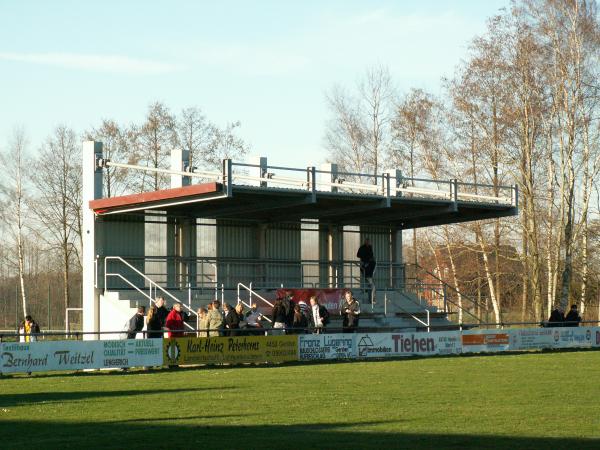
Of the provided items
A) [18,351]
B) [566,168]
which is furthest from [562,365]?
[566,168]

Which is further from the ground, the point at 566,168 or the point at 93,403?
the point at 566,168

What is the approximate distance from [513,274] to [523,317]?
2798 mm

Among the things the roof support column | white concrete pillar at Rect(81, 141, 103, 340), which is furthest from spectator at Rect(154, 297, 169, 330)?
the roof support column

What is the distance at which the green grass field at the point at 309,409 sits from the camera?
12398 mm

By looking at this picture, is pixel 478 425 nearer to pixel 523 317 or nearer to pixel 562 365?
pixel 562 365

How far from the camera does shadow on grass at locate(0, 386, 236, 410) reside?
58.0ft

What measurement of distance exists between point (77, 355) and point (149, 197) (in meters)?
8.16

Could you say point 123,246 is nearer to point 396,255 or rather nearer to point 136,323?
point 136,323

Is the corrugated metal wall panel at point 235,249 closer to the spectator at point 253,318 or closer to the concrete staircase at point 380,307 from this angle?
the concrete staircase at point 380,307

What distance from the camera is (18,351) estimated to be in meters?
24.4

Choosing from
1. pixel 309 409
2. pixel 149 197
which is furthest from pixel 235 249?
pixel 309 409

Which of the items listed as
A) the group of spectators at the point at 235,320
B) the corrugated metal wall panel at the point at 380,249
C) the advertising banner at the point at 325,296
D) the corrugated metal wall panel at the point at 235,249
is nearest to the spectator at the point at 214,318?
the group of spectators at the point at 235,320

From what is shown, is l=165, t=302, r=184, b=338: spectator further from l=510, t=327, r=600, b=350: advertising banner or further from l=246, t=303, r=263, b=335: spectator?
l=510, t=327, r=600, b=350: advertising banner

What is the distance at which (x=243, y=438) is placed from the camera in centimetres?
1253
